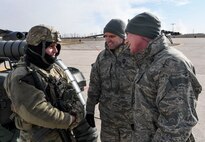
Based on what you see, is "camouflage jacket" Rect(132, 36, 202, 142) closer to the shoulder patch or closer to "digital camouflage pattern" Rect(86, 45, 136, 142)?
the shoulder patch

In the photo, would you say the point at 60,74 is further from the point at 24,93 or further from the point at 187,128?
the point at 187,128

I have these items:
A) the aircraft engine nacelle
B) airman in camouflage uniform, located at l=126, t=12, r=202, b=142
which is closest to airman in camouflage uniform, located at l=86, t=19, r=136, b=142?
airman in camouflage uniform, located at l=126, t=12, r=202, b=142

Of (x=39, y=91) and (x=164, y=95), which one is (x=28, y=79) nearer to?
(x=39, y=91)

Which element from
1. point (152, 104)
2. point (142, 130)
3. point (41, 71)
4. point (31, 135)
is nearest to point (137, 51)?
point (152, 104)

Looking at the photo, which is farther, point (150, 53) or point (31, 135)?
point (31, 135)

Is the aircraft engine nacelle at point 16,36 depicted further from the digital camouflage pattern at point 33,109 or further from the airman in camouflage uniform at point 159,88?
the airman in camouflage uniform at point 159,88

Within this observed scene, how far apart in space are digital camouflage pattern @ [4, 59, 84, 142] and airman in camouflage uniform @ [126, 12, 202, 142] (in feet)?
2.57

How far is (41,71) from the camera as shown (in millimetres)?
2740

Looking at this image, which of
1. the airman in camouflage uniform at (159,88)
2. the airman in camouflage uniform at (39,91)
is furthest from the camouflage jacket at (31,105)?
the airman in camouflage uniform at (159,88)

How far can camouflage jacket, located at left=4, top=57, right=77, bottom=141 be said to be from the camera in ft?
8.46

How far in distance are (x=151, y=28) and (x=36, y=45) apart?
1081 millimetres

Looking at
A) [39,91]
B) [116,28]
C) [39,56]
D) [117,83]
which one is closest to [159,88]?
[39,91]

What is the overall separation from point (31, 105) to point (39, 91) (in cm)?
13

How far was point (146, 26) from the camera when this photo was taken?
208cm
